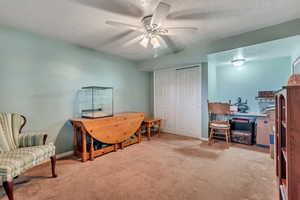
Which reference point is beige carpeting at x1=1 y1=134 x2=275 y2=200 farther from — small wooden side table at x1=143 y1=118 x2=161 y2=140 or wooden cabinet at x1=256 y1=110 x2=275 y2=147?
small wooden side table at x1=143 y1=118 x2=161 y2=140

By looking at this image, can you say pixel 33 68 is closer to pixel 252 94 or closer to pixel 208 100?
pixel 208 100

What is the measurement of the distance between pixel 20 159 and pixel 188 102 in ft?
11.6

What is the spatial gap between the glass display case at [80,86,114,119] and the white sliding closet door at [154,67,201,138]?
5.34ft

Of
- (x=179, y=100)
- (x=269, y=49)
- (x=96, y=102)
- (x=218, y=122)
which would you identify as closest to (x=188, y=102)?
(x=179, y=100)

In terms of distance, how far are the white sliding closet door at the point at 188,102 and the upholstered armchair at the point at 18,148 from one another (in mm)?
3122

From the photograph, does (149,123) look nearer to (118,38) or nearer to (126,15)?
(118,38)

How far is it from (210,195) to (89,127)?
2007 mm

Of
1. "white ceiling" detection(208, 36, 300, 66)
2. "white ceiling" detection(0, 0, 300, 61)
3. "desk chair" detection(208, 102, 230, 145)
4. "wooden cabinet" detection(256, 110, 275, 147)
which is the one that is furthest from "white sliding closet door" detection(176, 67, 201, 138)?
"white ceiling" detection(0, 0, 300, 61)

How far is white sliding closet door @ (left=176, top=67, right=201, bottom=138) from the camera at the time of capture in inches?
151

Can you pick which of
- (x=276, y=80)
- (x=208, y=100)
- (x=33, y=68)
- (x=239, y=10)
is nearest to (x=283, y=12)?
(x=239, y=10)

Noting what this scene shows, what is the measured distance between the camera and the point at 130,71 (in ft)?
13.9

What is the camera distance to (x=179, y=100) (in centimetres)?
421

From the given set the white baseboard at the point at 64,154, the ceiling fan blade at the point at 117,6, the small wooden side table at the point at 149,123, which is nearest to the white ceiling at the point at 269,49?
the ceiling fan blade at the point at 117,6

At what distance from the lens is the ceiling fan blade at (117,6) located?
165 cm
